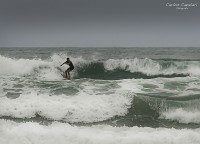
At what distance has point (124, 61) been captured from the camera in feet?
78.9

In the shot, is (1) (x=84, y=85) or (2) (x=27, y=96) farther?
(1) (x=84, y=85)

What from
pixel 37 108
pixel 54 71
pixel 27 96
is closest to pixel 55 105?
pixel 37 108

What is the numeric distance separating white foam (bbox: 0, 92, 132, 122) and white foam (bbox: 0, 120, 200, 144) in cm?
149

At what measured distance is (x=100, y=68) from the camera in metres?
23.2

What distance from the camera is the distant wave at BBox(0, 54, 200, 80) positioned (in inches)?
770

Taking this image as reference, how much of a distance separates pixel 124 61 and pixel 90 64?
2.75 metres

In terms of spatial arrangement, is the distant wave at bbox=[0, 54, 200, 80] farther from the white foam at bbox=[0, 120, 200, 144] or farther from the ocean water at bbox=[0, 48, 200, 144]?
the white foam at bbox=[0, 120, 200, 144]

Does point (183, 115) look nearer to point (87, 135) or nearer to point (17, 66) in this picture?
point (87, 135)

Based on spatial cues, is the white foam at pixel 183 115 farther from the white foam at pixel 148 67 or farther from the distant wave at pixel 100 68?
the white foam at pixel 148 67

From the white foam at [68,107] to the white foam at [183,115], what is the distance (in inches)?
49.0

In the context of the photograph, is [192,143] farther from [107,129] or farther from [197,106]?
[197,106]

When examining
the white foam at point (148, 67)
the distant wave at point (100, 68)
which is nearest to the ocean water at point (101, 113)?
the distant wave at point (100, 68)

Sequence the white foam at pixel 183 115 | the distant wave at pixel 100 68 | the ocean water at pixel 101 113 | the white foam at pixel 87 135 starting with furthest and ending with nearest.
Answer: the distant wave at pixel 100 68 < the white foam at pixel 183 115 < the ocean water at pixel 101 113 < the white foam at pixel 87 135

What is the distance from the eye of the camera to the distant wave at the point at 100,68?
64.2 ft
